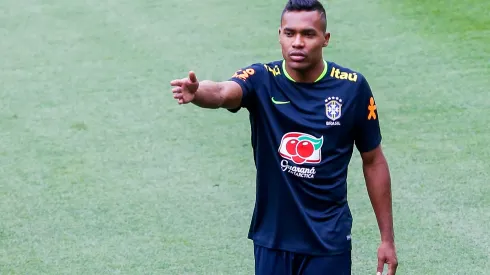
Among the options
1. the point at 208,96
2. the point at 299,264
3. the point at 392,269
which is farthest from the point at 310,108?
the point at 392,269

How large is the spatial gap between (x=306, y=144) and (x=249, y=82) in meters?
0.39

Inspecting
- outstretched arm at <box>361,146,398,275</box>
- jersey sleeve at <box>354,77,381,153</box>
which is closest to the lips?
jersey sleeve at <box>354,77,381,153</box>

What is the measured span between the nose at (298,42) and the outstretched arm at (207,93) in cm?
33

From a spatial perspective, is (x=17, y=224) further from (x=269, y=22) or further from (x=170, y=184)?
(x=269, y=22)

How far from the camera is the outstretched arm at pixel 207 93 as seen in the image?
4223 millimetres

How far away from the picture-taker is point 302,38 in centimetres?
461

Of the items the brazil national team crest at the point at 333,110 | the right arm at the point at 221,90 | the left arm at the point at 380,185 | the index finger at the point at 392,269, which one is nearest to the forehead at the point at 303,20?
the right arm at the point at 221,90

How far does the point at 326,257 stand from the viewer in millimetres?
4715

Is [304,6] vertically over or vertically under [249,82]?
over

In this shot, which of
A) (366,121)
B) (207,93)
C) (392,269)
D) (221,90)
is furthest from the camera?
(392,269)

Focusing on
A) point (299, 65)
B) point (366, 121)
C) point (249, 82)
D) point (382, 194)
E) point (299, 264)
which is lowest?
A: point (299, 264)

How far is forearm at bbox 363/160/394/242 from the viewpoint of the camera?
4852 mm

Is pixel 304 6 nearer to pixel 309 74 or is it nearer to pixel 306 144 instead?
pixel 309 74

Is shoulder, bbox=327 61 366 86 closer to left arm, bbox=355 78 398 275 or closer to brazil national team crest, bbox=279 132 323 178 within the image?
left arm, bbox=355 78 398 275
